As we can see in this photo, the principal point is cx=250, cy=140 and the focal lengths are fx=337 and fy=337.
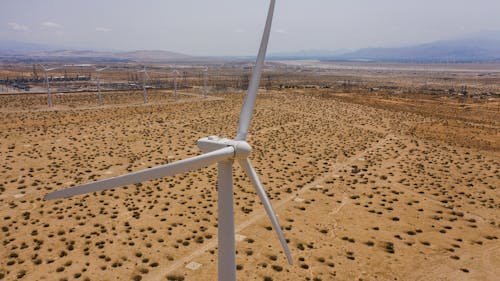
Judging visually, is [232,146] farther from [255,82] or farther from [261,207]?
[261,207]

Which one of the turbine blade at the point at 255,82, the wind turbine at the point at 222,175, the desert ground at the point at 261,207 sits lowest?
the desert ground at the point at 261,207

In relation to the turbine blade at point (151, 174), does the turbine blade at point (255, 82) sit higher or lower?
higher

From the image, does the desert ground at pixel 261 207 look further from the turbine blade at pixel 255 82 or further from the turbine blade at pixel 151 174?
the turbine blade at pixel 151 174

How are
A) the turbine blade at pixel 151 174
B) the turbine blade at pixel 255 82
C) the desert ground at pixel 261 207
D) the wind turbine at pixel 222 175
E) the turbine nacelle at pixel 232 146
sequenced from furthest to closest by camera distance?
the desert ground at pixel 261 207 → the turbine blade at pixel 255 82 → the turbine nacelle at pixel 232 146 → the wind turbine at pixel 222 175 → the turbine blade at pixel 151 174

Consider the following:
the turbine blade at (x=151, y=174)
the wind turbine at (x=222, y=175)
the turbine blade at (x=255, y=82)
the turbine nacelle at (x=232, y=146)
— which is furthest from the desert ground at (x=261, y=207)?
the turbine blade at (x=151, y=174)

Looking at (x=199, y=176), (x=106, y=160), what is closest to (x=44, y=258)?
(x=199, y=176)

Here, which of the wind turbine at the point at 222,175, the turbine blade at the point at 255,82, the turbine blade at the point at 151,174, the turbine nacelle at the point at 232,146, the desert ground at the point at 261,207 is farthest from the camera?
the desert ground at the point at 261,207

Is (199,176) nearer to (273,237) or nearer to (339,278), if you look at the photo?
(273,237)

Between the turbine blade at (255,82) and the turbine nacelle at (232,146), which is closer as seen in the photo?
the turbine nacelle at (232,146)
